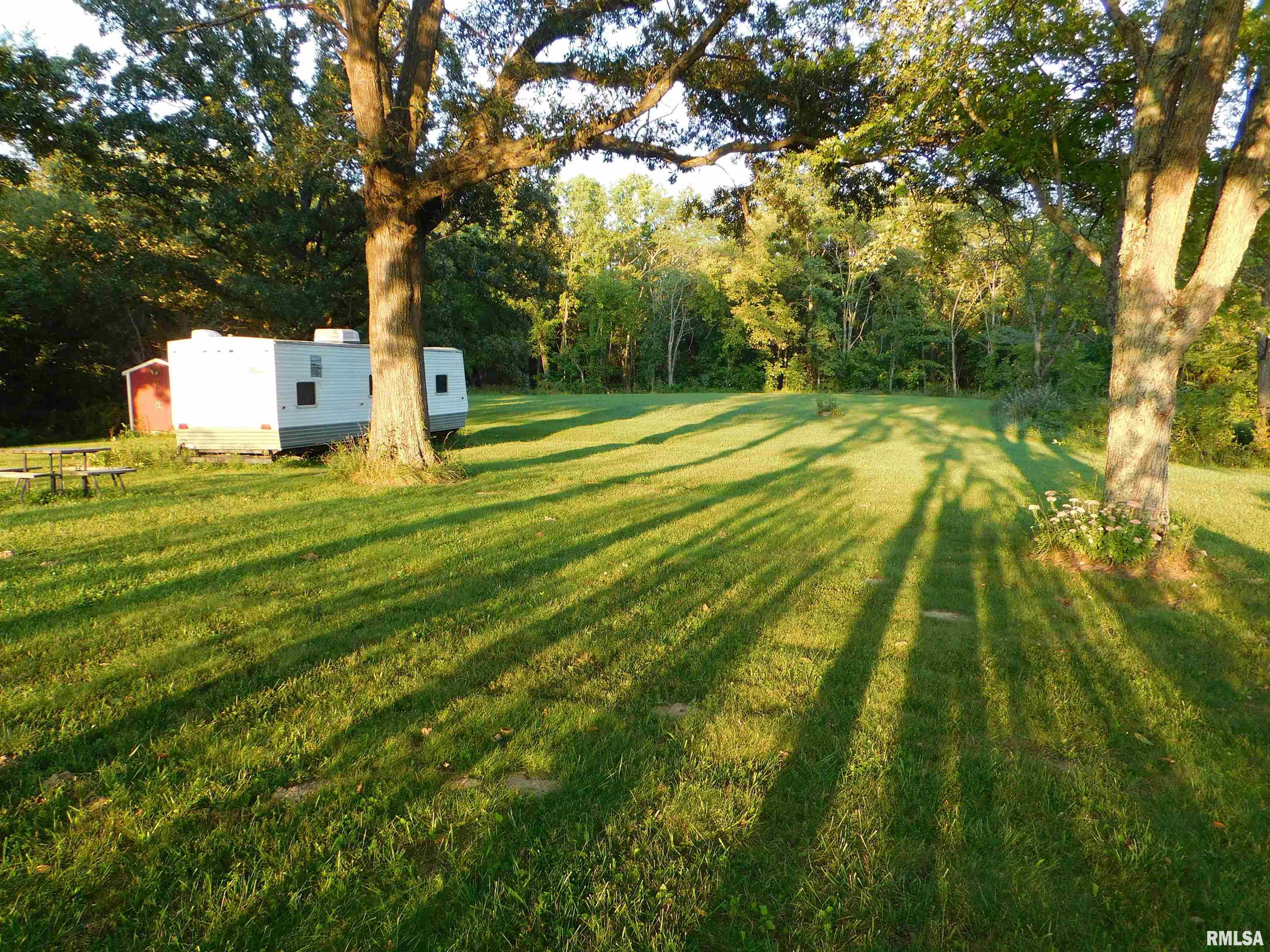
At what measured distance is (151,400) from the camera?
60.6 feet

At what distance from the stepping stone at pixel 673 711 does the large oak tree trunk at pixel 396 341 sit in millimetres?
7799

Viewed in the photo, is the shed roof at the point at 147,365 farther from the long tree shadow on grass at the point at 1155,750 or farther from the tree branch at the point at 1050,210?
the long tree shadow on grass at the point at 1155,750

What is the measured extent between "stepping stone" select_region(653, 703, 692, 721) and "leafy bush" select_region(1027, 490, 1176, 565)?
4.76 meters

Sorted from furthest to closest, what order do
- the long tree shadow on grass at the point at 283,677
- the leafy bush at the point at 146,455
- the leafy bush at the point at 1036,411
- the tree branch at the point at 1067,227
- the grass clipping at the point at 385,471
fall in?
1. the leafy bush at the point at 1036,411
2. the leafy bush at the point at 146,455
3. the grass clipping at the point at 385,471
4. the tree branch at the point at 1067,227
5. the long tree shadow on grass at the point at 283,677

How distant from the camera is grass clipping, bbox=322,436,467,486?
988cm

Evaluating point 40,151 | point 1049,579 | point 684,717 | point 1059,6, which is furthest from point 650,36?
point 40,151

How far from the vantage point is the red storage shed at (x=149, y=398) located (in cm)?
1816

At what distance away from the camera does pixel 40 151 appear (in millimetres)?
12344

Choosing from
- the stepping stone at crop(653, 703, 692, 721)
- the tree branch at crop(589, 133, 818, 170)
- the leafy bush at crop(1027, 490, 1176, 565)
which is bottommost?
the stepping stone at crop(653, 703, 692, 721)

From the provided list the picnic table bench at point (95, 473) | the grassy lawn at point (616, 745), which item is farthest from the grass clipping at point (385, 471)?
the grassy lawn at point (616, 745)

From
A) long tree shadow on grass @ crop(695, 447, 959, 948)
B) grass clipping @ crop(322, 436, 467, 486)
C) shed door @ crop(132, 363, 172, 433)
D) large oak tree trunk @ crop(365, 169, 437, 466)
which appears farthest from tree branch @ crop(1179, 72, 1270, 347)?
shed door @ crop(132, 363, 172, 433)

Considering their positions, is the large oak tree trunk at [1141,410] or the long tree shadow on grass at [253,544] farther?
the large oak tree trunk at [1141,410]

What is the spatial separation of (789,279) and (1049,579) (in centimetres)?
4438

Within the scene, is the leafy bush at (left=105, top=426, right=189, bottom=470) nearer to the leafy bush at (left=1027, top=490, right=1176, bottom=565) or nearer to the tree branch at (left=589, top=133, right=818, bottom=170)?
the tree branch at (left=589, top=133, right=818, bottom=170)
